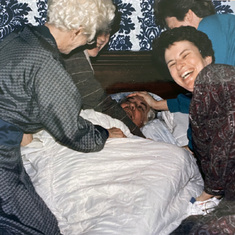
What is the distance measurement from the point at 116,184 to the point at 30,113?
37 cm

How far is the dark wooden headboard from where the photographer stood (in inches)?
59.8

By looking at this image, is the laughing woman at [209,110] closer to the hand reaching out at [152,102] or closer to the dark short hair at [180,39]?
the dark short hair at [180,39]

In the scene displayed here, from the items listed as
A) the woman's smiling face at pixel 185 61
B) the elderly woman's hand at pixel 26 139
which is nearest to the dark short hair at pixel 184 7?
the woman's smiling face at pixel 185 61

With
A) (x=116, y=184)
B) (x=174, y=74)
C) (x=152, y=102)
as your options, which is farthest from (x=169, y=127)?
(x=116, y=184)

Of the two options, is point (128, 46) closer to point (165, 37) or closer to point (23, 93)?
point (165, 37)

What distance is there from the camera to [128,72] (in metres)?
1.54

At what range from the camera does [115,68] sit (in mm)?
1538

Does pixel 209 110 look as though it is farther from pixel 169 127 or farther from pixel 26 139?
pixel 26 139

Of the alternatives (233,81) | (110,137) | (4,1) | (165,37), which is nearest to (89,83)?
(110,137)

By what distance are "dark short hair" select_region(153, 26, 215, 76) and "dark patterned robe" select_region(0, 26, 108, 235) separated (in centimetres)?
47

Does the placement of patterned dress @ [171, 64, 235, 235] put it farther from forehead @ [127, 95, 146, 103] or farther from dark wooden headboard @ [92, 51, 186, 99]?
forehead @ [127, 95, 146, 103]

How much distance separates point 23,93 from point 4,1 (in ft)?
1.94

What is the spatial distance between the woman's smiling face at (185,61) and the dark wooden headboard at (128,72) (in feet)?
0.29

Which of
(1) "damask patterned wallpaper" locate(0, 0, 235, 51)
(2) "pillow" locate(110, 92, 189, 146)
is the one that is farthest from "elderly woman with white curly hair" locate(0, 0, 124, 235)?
(2) "pillow" locate(110, 92, 189, 146)
